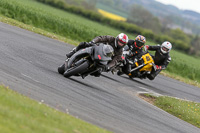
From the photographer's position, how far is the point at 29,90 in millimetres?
8477

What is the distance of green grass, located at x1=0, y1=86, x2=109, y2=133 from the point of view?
5469mm

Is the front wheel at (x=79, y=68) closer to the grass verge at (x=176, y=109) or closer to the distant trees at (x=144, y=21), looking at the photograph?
the grass verge at (x=176, y=109)

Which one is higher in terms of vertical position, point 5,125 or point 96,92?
point 5,125

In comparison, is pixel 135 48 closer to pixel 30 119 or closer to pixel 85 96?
pixel 85 96

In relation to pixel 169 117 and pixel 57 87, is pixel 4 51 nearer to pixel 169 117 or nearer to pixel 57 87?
pixel 57 87

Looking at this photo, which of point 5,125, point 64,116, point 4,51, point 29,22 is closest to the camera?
point 5,125

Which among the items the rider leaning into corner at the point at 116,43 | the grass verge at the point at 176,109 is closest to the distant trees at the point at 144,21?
the grass verge at the point at 176,109

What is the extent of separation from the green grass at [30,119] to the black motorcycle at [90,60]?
11.6 ft

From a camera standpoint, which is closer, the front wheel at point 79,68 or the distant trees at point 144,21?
the front wheel at point 79,68

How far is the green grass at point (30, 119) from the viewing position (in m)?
5.47

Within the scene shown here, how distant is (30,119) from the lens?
598 cm

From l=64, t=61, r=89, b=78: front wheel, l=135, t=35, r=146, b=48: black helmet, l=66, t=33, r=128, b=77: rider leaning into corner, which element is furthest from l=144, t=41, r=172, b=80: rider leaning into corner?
l=64, t=61, r=89, b=78: front wheel

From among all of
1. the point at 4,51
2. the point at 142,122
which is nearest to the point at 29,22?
the point at 4,51

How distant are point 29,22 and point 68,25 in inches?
143
